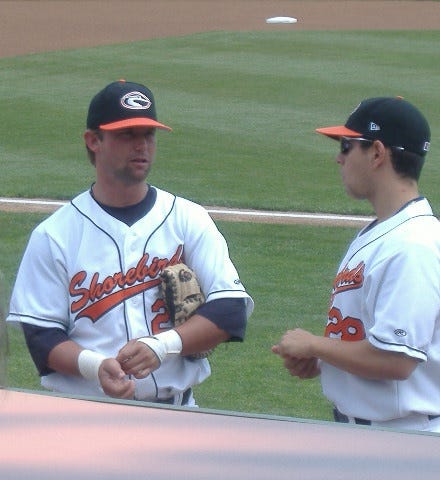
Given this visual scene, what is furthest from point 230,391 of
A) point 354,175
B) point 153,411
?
point 153,411

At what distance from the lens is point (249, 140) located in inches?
493

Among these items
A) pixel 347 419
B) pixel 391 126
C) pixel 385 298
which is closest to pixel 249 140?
pixel 391 126

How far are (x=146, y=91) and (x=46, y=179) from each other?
23.3ft

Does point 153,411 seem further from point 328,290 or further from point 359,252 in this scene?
point 328,290

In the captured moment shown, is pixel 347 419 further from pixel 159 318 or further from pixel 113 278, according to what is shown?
pixel 113 278

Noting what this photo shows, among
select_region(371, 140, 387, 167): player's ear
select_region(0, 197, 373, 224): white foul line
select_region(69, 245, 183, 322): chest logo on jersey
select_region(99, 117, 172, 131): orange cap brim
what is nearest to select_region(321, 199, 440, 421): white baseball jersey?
select_region(371, 140, 387, 167): player's ear

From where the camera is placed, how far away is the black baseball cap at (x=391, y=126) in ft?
9.33

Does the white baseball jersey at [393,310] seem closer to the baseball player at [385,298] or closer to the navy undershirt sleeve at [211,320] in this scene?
the baseball player at [385,298]

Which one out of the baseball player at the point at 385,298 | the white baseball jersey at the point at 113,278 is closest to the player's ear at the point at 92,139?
the white baseball jersey at the point at 113,278

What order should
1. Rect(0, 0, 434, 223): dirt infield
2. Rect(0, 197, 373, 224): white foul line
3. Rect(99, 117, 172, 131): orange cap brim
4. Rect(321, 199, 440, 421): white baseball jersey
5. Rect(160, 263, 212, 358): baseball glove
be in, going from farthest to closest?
Rect(0, 0, 434, 223): dirt infield → Rect(0, 197, 373, 224): white foul line → Rect(99, 117, 172, 131): orange cap brim → Rect(160, 263, 212, 358): baseball glove → Rect(321, 199, 440, 421): white baseball jersey

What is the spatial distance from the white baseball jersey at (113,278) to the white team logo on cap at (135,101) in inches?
12.7

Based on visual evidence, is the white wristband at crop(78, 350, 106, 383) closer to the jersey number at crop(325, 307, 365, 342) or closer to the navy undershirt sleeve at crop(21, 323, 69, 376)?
the navy undershirt sleeve at crop(21, 323, 69, 376)

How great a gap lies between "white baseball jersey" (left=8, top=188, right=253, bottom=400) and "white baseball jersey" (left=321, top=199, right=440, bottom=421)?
0.43 meters

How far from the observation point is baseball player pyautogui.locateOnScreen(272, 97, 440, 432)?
8.77 feet
